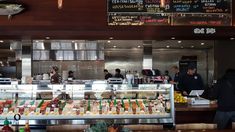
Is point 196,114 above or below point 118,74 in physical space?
below

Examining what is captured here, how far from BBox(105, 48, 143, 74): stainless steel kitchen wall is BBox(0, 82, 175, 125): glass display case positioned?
463cm

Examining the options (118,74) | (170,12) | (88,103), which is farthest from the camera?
(118,74)

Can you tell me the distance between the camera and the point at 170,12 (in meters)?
7.00

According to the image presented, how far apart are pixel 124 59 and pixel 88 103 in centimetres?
492

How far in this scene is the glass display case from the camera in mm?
4930

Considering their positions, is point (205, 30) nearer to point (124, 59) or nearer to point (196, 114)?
point (196, 114)

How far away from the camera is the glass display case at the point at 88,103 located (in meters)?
4.93

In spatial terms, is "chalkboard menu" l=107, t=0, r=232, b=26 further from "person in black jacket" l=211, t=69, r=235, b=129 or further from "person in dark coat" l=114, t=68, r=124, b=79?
"person in dark coat" l=114, t=68, r=124, b=79

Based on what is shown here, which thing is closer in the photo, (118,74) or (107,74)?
(118,74)

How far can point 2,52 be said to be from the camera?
10758mm

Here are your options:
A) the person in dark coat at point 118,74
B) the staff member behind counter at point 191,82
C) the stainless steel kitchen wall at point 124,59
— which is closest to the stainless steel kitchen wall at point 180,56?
the stainless steel kitchen wall at point 124,59

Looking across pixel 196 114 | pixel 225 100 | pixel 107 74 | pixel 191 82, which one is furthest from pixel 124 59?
pixel 225 100

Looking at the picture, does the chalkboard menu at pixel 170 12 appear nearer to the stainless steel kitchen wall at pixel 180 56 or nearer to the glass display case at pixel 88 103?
the glass display case at pixel 88 103

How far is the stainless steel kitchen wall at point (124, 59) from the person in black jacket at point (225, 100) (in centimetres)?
400
